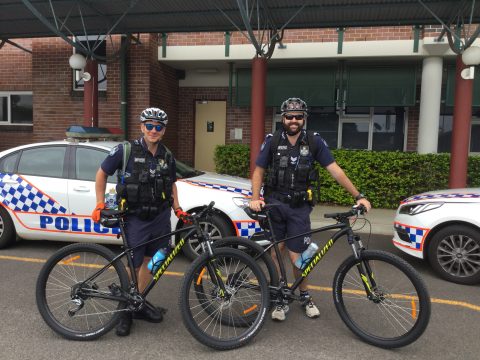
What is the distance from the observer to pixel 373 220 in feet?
25.4

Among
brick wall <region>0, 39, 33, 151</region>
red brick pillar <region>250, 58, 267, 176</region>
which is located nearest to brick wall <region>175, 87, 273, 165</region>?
red brick pillar <region>250, 58, 267, 176</region>

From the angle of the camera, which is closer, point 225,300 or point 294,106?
point 225,300

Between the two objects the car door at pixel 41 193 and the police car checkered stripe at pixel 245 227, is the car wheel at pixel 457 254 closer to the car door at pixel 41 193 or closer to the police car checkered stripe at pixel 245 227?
the police car checkered stripe at pixel 245 227

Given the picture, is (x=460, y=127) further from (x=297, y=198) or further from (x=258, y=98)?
(x=297, y=198)

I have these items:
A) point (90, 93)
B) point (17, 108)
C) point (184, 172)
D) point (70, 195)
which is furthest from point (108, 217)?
point (17, 108)

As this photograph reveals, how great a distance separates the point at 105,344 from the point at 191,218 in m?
1.12

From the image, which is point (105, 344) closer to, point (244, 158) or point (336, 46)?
point (244, 158)

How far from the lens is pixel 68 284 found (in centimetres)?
338

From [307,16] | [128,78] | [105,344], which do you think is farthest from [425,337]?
[128,78]

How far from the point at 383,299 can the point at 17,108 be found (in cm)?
1190

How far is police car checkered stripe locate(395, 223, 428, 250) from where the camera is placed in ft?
15.7

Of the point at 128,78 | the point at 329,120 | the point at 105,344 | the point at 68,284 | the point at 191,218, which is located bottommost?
the point at 105,344

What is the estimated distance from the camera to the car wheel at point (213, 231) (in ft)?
16.2

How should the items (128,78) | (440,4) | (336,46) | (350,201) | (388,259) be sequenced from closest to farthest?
(388,259)
(440,4)
(350,201)
(336,46)
(128,78)
